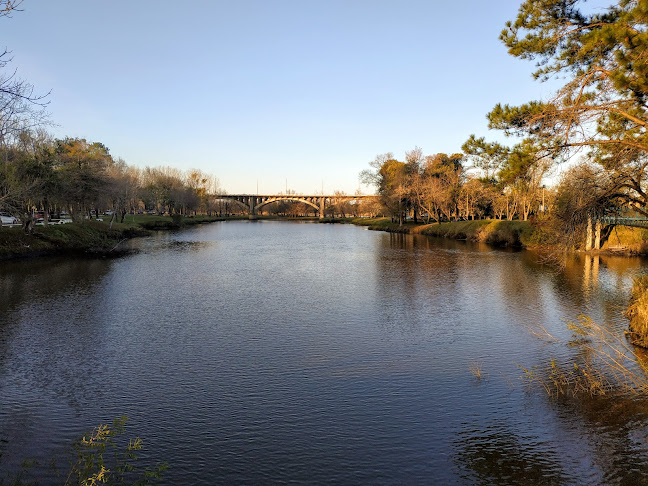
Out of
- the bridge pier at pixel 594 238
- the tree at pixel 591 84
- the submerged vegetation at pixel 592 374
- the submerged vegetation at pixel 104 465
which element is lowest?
the submerged vegetation at pixel 104 465

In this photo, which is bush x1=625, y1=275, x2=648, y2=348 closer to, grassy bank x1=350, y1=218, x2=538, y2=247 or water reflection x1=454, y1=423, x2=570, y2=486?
water reflection x1=454, y1=423, x2=570, y2=486

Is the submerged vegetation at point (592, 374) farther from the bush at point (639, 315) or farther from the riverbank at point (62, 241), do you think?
the riverbank at point (62, 241)

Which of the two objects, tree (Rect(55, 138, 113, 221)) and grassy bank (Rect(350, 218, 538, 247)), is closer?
tree (Rect(55, 138, 113, 221))

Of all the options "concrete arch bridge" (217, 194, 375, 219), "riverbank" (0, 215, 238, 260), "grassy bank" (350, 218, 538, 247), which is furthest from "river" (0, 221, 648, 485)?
"concrete arch bridge" (217, 194, 375, 219)

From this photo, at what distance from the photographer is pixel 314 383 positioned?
13.3 metres

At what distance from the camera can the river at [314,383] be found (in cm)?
936

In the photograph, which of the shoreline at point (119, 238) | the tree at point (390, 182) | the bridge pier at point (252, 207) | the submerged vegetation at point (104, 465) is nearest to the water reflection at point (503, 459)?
the submerged vegetation at point (104, 465)

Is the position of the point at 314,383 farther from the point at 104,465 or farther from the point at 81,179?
the point at 81,179

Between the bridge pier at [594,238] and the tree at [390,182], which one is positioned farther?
the tree at [390,182]

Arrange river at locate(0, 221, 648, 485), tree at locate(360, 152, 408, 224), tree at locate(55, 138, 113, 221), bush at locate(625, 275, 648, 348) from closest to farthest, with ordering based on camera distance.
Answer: river at locate(0, 221, 648, 485), bush at locate(625, 275, 648, 348), tree at locate(55, 138, 113, 221), tree at locate(360, 152, 408, 224)

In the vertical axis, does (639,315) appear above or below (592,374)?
above

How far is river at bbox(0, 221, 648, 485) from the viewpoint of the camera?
9.36 meters

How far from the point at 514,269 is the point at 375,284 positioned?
12711mm

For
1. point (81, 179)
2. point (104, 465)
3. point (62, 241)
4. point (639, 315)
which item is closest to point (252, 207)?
point (81, 179)
